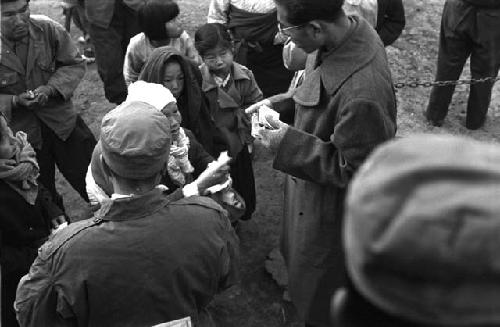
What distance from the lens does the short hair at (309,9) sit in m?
2.54

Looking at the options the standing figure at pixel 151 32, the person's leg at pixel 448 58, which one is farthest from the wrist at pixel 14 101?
the person's leg at pixel 448 58

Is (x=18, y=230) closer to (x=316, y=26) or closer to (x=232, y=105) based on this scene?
(x=232, y=105)

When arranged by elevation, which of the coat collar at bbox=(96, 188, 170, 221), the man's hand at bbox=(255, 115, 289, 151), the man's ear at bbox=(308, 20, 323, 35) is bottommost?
the man's hand at bbox=(255, 115, 289, 151)

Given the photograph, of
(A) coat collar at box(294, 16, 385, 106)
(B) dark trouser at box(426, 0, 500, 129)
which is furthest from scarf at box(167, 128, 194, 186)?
(B) dark trouser at box(426, 0, 500, 129)

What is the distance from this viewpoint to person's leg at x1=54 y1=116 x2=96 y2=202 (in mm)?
4469

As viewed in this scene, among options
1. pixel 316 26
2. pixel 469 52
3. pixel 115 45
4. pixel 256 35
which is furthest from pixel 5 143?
pixel 469 52

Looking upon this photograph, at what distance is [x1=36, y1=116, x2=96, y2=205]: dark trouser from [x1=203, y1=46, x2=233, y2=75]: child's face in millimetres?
1040

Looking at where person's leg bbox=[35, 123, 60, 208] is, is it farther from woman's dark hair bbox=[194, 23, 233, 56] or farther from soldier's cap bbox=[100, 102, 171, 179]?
soldier's cap bbox=[100, 102, 171, 179]

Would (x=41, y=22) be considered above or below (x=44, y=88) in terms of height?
above

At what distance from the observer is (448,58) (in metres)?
5.75

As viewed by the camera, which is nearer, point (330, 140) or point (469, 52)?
point (330, 140)

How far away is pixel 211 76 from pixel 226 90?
0.14 metres

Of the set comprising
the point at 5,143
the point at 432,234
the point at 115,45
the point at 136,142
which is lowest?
the point at 115,45

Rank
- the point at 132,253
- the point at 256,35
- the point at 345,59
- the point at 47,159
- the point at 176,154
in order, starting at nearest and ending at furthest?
1. the point at 132,253
2. the point at 345,59
3. the point at 176,154
4. the point at 47,159
5. the point at 256,35
